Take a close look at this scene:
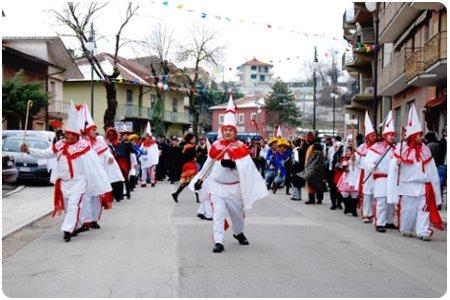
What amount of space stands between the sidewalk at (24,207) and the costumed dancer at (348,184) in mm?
5914

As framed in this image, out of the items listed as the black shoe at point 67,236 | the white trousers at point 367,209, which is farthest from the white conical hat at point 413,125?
the black shoe at point 67,236

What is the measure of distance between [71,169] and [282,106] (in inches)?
2905

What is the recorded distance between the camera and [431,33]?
82.8 feet

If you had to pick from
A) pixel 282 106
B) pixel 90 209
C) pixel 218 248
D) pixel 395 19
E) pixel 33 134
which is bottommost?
pixel 218 248

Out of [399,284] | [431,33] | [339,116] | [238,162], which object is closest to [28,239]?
[238,162]

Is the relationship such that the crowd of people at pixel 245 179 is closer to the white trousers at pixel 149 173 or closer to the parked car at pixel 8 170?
the parked car at pixel 8 170

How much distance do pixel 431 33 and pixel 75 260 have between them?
19.8 metres

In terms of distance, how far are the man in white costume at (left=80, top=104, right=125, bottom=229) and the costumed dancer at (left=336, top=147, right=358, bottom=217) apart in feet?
14.7

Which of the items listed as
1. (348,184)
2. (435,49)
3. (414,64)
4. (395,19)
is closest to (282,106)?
(395,19)

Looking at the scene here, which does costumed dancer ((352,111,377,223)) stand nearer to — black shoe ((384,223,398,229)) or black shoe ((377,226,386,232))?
black shoe ((384,223,398,229))

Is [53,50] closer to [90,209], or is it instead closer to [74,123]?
[90,209]

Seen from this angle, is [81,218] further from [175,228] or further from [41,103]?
[41,103]

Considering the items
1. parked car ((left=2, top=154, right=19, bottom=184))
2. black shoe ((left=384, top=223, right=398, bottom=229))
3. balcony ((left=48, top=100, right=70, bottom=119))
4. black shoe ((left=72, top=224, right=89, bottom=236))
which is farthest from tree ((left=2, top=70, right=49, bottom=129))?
black shoe ((left=384, top=223, right=398, bottom=229))

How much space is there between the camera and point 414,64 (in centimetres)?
2488
